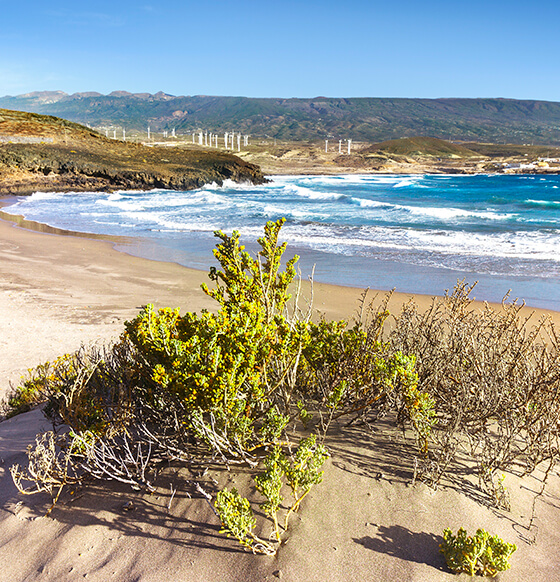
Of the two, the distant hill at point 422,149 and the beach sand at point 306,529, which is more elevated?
the distant hill at point 422,149

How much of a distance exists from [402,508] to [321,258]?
459 inches

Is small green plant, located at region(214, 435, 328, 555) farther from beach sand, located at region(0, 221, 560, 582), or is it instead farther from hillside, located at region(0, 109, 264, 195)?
hillside, located at region(0, 109, 264, 195)

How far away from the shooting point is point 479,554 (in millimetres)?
2307

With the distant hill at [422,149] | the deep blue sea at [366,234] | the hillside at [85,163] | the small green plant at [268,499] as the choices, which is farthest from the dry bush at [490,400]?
the distant hill at [422,149]

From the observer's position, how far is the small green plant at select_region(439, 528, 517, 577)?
2.32 metres

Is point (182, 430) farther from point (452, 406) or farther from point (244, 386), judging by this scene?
point (452, 406)

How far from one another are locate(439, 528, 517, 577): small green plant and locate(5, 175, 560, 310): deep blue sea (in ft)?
26.5

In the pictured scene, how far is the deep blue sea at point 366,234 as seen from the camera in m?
11.7

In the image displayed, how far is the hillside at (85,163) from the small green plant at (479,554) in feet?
130

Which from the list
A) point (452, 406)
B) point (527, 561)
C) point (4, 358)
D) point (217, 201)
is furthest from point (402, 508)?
point (217, 201)

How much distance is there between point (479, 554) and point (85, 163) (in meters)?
45.2

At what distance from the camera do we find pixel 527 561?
96.8 inches

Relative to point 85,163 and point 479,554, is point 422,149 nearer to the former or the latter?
point 85,163

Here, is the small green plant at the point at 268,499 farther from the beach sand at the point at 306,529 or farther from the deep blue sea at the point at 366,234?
the deep blue sea at the point at 366,234
